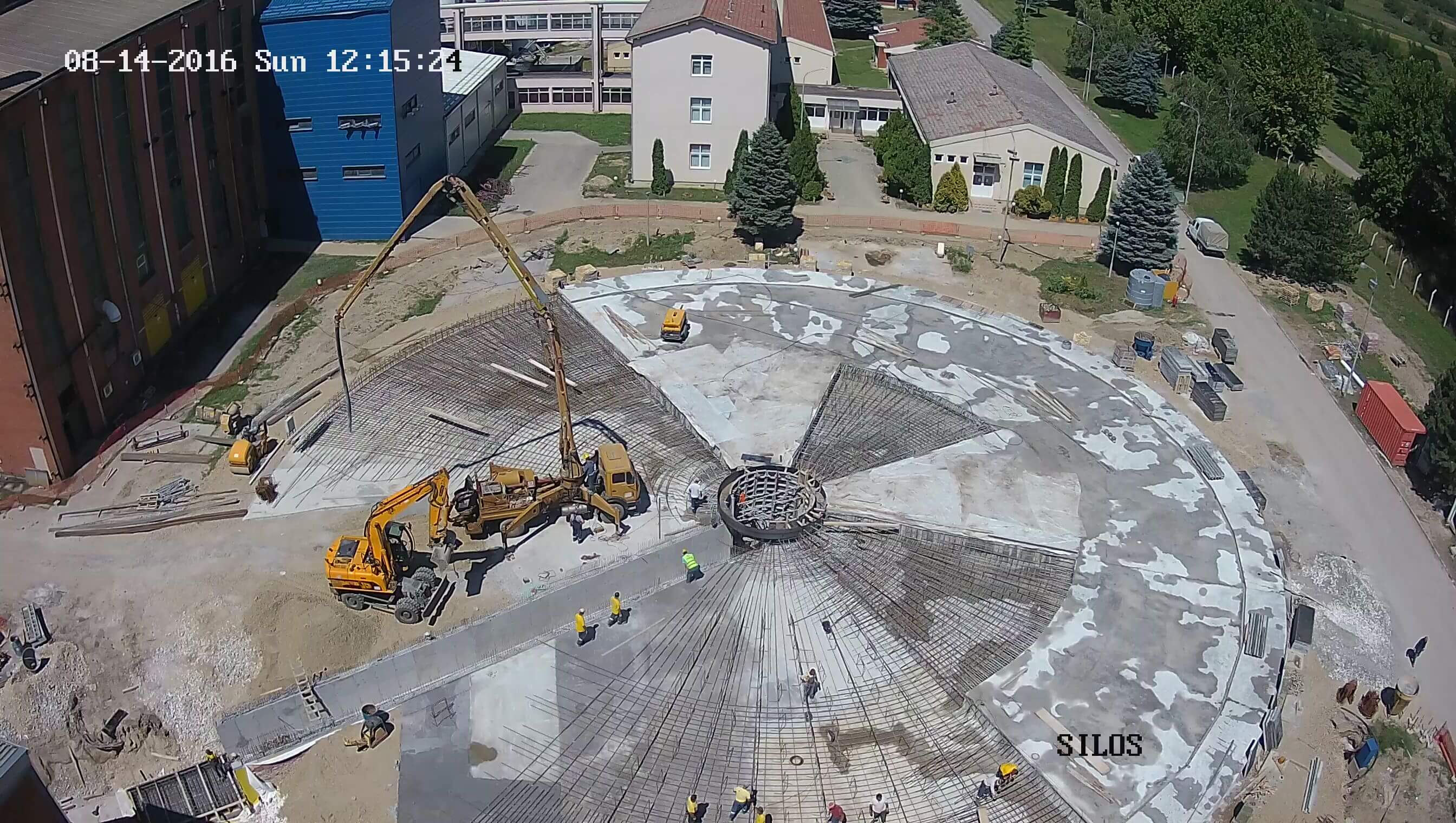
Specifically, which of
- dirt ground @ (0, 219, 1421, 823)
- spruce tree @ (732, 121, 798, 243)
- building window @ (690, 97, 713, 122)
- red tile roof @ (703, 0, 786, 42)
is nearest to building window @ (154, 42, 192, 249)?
dirt ground @ (0, 219, 1421, 823)

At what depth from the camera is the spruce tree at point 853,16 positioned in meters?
95.8

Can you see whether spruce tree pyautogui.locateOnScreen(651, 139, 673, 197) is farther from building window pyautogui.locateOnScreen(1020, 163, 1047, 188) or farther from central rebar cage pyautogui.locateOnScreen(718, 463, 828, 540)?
central rebar cage pyautogui.locateOnScreen(718, 463, 828, 540)

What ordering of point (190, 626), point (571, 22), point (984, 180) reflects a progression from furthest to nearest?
point (571, 22), point (984, 180), point (190, 626)

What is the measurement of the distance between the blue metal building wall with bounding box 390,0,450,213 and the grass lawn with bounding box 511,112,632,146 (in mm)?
10926

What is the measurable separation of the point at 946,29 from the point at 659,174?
3646cm

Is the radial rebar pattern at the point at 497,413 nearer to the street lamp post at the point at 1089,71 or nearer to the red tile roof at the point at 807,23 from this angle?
the red tile roof at the point at 807,23

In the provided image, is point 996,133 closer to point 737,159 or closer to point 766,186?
point 737,159

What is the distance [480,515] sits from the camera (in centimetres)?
3484

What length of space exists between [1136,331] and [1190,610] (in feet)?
59.7

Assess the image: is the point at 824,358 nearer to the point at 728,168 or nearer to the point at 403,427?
the point at 403,427

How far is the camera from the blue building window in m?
55.3

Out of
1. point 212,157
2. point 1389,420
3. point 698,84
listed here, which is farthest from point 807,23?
point 1389,420

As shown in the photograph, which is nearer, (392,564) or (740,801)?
(740,801)

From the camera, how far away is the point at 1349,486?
40.1m
